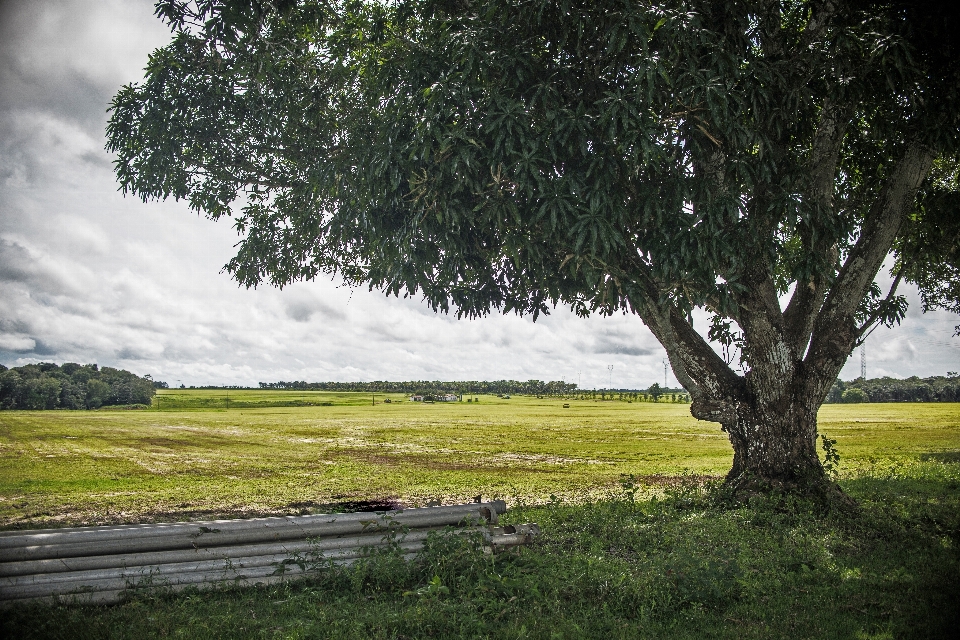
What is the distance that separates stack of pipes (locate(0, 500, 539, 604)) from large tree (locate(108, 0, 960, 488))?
14.6 ft

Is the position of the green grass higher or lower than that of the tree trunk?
lower

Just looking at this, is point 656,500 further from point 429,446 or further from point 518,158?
point 429,446

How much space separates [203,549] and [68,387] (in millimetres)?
16715

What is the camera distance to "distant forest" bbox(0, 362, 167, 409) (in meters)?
11.8

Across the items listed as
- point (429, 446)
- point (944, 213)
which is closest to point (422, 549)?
point (944, 213)

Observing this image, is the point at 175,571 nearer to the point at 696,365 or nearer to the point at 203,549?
the point at 203,549

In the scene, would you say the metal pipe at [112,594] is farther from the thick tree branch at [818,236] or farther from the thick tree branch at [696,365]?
the thick tree branch at [818,236]

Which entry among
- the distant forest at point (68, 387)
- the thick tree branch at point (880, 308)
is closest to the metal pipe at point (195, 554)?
the distant forest at point (68, 387)

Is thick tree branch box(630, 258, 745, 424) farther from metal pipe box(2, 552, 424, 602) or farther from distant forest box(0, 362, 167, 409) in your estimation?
distant forest box(0, 362, 167, 409)

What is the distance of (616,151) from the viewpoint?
9414mm

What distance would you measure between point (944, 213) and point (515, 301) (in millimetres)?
9675

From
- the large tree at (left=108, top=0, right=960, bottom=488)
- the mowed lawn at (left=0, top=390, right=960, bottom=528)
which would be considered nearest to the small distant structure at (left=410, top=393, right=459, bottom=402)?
the mowed lawn at (left=0, top=390, right=960, bottom=528)

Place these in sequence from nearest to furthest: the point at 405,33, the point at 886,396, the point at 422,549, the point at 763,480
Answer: the point at 422,549, the point at 763,480, the point at 405,33, the point at 886,396

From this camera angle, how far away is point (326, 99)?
13.3 m
